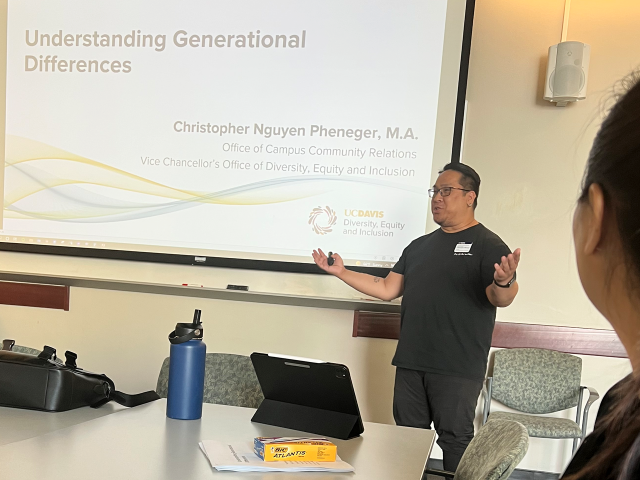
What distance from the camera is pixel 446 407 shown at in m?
2.64

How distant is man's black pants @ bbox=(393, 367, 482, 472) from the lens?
103 inches

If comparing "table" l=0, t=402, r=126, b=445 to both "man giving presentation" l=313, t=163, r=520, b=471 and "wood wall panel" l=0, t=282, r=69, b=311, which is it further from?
"wood wall panel" l=0, t=282, r=69, b=311

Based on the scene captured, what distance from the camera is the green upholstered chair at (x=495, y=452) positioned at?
4.19 feet

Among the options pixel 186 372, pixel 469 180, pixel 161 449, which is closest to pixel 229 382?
pixel 186 372

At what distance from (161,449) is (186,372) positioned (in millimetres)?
284

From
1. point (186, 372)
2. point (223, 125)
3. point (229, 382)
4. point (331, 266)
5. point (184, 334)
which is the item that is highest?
point (223, 125)

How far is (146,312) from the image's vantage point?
11.6 ft

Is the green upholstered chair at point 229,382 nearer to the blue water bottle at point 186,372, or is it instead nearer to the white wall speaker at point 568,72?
the blue water bottle at point 186,372

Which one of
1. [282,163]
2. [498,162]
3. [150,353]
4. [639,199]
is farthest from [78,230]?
[639,199]

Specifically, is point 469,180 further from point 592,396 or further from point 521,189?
point 592,396

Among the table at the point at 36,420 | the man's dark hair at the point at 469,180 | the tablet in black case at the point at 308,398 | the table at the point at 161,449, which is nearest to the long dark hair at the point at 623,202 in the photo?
the table at the point at 161,449

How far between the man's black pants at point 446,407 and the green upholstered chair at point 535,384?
60cm

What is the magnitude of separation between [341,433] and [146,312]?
84.8 inches

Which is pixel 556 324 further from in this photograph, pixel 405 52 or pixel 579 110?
pixel 405 52
